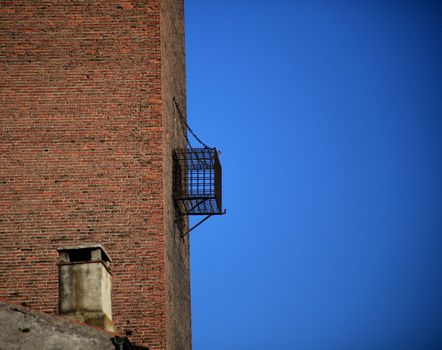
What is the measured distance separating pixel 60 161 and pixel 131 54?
116 inches

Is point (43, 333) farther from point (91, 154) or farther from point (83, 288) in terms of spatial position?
point (91, 154)

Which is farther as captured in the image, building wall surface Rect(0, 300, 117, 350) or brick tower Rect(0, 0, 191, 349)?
brick tower Rect(0, 0, 191, 349)

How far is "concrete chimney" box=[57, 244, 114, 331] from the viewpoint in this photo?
1897 centimetres

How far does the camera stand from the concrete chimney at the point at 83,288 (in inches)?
747

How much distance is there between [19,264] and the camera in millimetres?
21953

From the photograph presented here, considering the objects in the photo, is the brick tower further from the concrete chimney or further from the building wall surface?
the building wall surface

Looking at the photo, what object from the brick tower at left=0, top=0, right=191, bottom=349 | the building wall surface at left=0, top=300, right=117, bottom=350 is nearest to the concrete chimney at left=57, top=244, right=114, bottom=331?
the building wall surface at left=0, top=300, right=117, bottom=350

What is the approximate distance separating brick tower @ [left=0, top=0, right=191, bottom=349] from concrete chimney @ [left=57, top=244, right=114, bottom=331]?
2.48 meters

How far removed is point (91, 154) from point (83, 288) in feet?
14.7

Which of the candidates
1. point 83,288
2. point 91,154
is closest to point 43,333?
point 83,288

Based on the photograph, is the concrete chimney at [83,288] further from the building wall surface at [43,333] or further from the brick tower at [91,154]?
the brick tower at [91,154]

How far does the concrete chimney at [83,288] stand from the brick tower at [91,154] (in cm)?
248

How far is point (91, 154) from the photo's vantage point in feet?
74.5

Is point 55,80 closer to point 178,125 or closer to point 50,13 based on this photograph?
point 50,13
